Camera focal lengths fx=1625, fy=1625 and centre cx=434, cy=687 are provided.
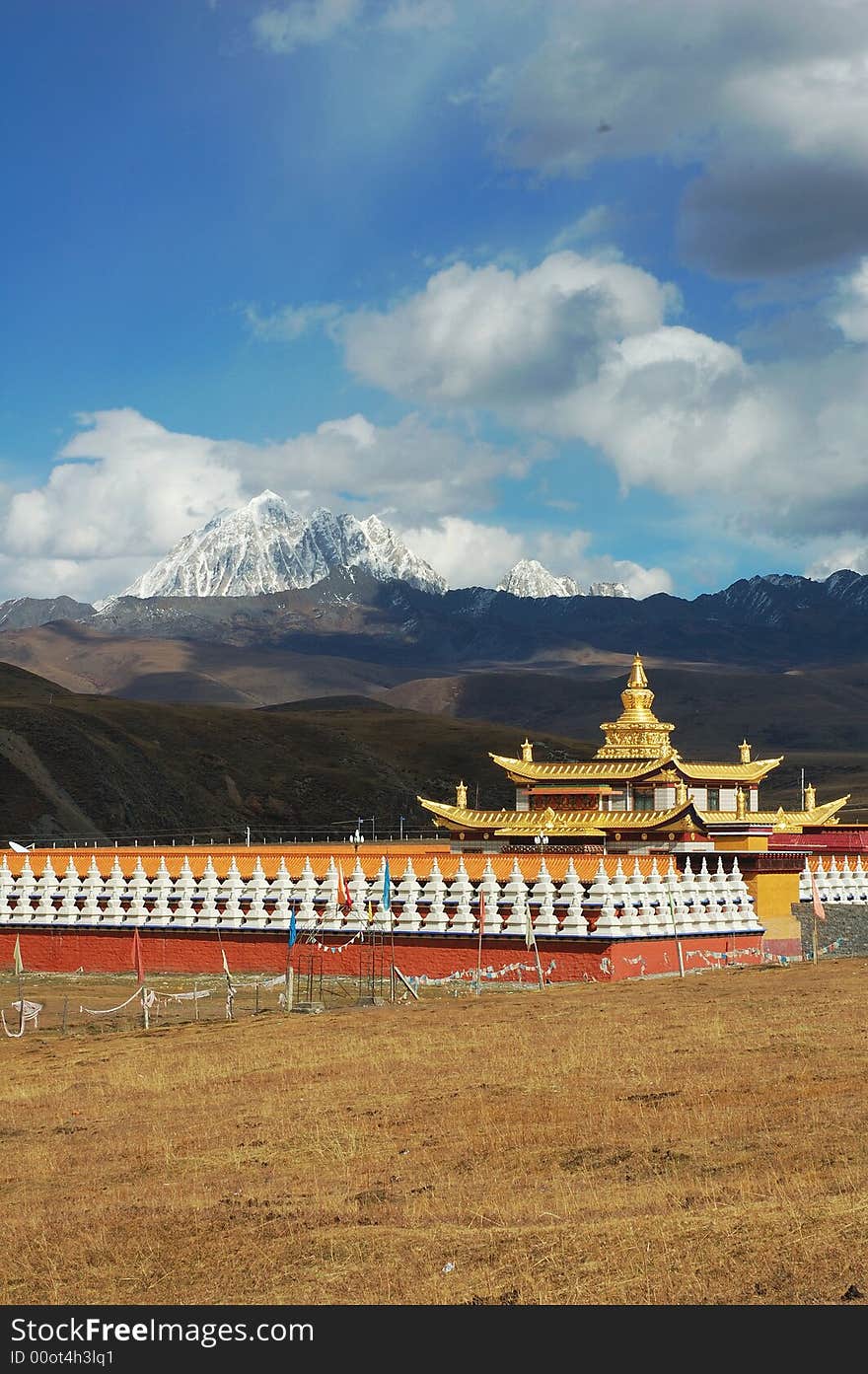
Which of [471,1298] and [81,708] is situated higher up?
[81,708]

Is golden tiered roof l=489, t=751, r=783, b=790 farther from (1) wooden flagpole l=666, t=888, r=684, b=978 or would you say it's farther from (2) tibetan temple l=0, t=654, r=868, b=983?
(1) wooden flagpole l=666, t=888, r=684, b=978

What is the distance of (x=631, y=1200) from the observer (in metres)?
14.2

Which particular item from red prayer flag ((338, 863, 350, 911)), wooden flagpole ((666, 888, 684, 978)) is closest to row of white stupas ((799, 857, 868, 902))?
wooden flagpole ((666, 888, 684, 978))

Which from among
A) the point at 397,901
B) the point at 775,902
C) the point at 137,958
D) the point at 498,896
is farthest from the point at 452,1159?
the point at 775,902

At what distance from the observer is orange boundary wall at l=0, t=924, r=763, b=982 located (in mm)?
33031

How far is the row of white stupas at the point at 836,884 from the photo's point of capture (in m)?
46.2

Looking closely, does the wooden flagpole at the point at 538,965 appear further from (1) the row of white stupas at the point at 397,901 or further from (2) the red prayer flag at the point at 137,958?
(2) the red prayer flag at the point at 137,958

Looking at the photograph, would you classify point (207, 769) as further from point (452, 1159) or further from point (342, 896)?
point (452, 1159)

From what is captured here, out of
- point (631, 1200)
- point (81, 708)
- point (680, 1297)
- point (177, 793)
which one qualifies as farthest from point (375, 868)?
point (81, 708)

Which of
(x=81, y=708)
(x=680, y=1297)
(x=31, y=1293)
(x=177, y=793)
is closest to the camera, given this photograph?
(x=680, y=1297)

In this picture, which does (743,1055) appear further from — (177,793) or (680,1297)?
(177,793)

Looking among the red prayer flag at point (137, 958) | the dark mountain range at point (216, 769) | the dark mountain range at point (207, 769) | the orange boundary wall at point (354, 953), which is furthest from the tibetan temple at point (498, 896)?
the dark mountain range at point (216, 769)

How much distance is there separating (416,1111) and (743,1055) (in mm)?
4703

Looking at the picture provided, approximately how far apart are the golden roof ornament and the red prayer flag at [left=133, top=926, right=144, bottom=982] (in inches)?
675
